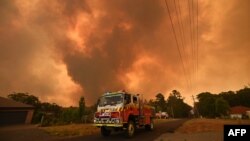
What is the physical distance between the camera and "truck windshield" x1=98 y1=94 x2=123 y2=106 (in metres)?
16.8

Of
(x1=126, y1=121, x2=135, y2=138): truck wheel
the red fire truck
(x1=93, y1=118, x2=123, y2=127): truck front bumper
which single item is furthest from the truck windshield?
(x1=126, y1=121, x2=135, y2=138): truck wheel

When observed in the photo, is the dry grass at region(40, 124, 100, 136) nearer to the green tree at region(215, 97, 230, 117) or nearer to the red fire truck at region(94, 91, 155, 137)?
the red fire truck at region(94, 91, 155, 137)

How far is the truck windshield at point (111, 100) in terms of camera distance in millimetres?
16847

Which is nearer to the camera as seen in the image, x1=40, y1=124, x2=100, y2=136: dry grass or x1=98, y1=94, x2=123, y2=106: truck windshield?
x1=98, y1=94, x2=123, y2=106: truck windshield

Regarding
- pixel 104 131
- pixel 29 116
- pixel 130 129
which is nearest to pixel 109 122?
pixel 130 129

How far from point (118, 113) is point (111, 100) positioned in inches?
60.2

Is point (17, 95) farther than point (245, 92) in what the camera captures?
No

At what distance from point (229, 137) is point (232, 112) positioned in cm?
10465

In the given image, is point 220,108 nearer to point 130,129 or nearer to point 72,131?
point 72,131

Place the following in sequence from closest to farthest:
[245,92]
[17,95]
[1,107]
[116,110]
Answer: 1. [116,110]
2. [1,107]
3. [17,95]
4. [245,92]

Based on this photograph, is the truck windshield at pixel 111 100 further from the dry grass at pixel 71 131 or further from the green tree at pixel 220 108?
the green tree at pixel 220 108

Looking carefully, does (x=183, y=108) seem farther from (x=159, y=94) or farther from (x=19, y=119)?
(x=19, y=119)

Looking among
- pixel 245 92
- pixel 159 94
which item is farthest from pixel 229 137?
pixel 245 92

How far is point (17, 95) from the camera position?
7244cm
